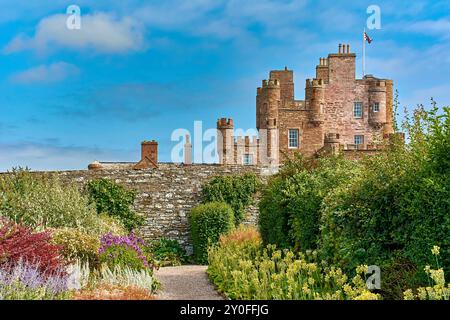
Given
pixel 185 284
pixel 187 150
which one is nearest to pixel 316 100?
pixel 187 150

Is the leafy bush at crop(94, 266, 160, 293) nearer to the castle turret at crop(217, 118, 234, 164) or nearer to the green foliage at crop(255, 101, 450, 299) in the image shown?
the green foliage at crop(255, 101, 450, 299)

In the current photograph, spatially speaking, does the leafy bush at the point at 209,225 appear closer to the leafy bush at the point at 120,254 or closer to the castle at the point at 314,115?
the leafy bush at the point at 120,254

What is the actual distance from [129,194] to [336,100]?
102ft

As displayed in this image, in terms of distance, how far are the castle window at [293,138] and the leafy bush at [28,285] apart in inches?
1466

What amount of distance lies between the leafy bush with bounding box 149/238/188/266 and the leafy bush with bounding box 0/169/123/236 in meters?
1.89

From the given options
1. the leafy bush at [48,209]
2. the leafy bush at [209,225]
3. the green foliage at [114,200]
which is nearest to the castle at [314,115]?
the green foliage at [114,200]

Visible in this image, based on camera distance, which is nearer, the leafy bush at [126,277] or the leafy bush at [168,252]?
the leafy bush at [126,277]

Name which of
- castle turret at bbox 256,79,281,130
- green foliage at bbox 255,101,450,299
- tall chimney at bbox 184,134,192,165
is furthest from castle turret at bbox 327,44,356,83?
green foliage at bbox 255,101,450,299

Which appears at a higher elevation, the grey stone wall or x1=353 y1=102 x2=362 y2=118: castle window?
x1=353 y1=102 x2=362 y2=118: castle window

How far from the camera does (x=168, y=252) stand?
19.9m

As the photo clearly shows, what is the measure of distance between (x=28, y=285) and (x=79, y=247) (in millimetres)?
3847

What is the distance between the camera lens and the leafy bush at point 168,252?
19.3 m

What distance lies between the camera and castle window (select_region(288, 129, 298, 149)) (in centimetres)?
4638

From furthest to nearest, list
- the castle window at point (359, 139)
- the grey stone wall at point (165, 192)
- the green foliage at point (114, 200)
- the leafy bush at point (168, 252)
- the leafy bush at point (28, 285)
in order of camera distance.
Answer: the castle window at point (359, 139) → the grey stone wall at point (165, 192) → the green foliage at point (114, 200) → the leafy bush at point (168, 252) → the leafy bush at point (28, 285)
